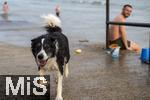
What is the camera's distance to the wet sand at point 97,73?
662 cm

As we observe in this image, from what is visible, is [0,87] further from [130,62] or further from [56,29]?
[130,62]

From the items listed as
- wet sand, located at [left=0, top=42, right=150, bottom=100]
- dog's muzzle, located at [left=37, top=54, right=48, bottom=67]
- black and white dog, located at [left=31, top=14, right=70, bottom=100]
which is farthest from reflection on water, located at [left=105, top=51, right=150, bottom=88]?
dog's muzzle, located at [left=37, top=54, right=48, bottom=67]

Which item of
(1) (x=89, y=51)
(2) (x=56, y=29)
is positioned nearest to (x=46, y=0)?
(1) (x=89, y=51)

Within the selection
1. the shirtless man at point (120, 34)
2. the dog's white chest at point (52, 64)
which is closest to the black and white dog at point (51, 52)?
the dog's white chest at point (52, 64)

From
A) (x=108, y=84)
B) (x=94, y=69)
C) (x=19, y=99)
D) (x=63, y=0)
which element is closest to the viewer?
(x=19, y=99)

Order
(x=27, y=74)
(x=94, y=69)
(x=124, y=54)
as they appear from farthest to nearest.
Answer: (x=124, y=54) → (x=94, y=69) → (x=27, y=74)

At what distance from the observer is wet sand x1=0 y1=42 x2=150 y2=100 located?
261 inches

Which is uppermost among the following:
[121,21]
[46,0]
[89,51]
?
[121,21]

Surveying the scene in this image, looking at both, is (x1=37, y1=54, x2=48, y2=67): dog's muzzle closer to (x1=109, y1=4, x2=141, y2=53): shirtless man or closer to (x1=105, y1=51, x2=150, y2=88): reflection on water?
(x1=105, y1=51, x2=150, y2=88): reflection on water

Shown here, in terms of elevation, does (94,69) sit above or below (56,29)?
below

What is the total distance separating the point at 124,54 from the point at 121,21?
941mm

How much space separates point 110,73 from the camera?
8070 millimetres

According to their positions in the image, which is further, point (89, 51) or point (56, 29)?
point (89, 51)

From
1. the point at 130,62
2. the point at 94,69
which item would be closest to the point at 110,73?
the point at 94,69
